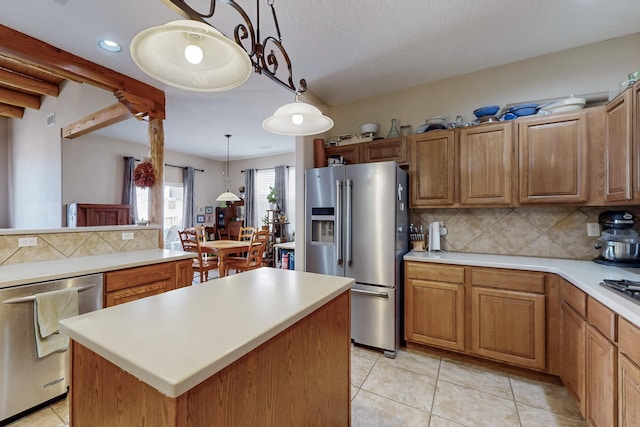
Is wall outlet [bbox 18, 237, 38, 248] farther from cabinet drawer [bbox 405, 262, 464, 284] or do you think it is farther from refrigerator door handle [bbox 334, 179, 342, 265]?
cabinet drawer [bbox 405, 262, 464, 284]

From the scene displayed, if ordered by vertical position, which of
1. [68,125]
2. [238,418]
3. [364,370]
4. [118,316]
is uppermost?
[68,125]

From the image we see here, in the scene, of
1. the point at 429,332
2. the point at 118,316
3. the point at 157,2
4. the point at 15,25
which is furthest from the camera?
the point at 429,332

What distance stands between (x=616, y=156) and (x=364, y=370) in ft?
7.99

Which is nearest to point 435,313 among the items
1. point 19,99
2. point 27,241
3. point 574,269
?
point 574,269

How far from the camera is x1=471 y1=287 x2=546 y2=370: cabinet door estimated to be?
200cm

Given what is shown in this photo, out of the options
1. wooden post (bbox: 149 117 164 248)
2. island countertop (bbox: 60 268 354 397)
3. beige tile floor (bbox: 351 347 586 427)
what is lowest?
beige tile floor (bbox: 351 347 586 427)

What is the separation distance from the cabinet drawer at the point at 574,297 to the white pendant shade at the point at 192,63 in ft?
7.22

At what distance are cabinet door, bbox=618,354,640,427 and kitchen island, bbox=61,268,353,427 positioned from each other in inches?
49.0

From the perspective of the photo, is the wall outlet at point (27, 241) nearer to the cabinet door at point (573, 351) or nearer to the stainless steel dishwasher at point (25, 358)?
the stainless steel dishwasher at point (25, 358)

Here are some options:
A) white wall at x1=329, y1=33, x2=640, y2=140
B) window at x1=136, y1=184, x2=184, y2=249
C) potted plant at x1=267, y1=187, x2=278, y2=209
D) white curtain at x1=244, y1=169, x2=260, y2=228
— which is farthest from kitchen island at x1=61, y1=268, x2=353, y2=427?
window at x1=136, y1=184, x2=184, y2=249

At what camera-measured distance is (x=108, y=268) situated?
6.15ft

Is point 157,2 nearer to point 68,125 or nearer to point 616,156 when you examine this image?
point 68,125

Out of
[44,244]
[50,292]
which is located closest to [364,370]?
[50,292]

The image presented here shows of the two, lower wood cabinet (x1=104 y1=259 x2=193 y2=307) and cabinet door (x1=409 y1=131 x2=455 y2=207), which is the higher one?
cabinet door (x1=409 y1=131 x2=455 y2=207)
